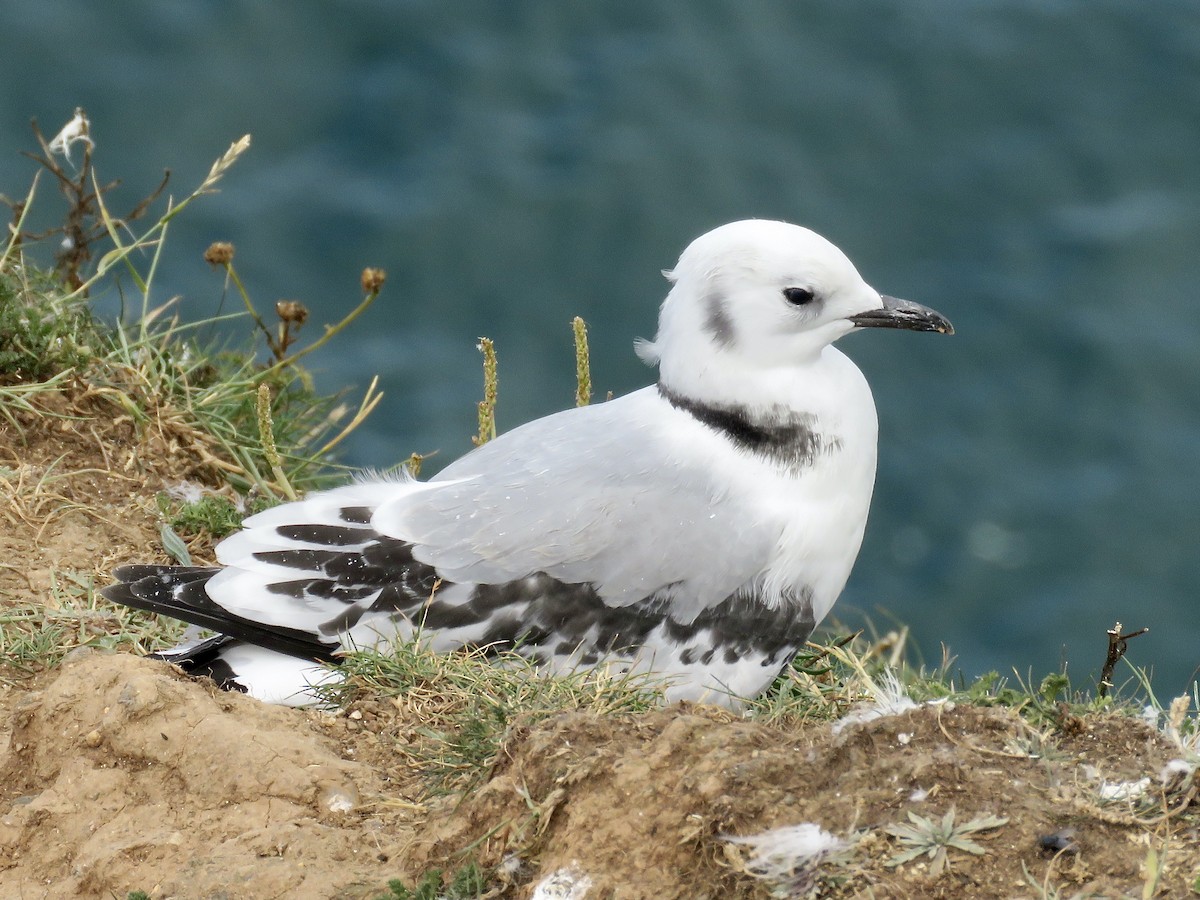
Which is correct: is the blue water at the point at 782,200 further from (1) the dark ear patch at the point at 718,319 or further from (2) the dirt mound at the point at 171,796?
(2) the dirt mound at the point at 171,796

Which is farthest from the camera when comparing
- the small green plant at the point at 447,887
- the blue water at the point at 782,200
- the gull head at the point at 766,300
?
the blue water at the point at 782,200

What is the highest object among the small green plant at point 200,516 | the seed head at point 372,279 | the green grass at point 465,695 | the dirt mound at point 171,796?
the seed head at point 372,279

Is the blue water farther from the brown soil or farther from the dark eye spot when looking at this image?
the brown soil

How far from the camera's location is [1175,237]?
11719 millimetres

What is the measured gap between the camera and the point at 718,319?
4602mm

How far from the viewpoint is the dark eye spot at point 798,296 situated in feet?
14.8

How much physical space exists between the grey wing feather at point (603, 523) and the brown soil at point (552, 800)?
0.64 m

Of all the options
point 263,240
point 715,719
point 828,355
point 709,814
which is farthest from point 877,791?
point 263,240

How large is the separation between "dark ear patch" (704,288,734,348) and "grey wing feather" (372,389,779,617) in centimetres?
27

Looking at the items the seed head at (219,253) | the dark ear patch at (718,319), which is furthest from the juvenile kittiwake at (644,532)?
the seed head at (219,253)

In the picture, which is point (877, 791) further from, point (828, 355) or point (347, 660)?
point (828, 355)

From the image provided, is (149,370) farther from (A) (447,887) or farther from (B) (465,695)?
(A) (447,887)

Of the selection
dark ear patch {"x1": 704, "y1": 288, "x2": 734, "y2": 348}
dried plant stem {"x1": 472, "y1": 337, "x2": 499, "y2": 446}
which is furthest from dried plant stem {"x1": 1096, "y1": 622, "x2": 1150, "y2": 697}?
dried plant stem {"x1": 472, "y1": 337, "x2": 499, "y2": 446}

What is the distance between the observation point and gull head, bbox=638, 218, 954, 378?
178 inches
